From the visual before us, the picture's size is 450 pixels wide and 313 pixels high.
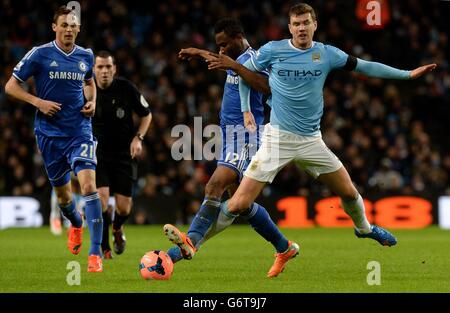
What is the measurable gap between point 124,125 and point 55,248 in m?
2.29

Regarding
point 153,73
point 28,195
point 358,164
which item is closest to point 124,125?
point 28,195

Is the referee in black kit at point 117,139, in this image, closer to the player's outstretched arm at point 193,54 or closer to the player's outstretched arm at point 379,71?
the player's outstretched arm at point 193,54

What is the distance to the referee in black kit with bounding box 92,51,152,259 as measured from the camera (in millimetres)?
11375

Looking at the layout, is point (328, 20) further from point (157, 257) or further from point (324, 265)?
point (157, 257)

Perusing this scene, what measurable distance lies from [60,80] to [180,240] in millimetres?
2193

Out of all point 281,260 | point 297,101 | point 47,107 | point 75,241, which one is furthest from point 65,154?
point 297,101

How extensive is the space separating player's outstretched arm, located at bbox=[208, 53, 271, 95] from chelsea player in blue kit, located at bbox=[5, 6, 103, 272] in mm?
1621

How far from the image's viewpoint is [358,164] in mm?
19750

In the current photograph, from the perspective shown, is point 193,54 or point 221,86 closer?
point 193,54

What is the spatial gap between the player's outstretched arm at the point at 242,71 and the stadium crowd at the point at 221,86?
10393 millimetres

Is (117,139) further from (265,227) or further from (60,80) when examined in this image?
(265,227)

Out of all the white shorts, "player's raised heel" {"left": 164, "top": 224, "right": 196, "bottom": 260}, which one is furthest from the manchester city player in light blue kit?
"player's raised heel" {"left": 164, "top": 224, "right": 196, "bottom": 260}

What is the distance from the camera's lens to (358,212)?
878 cm

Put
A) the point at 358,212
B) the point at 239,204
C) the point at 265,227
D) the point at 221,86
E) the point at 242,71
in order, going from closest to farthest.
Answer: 1. the point at 239,204
2. the point at 242,71
3. the point at 358,212
4. the point at 265,227
5. the point at 221,86
